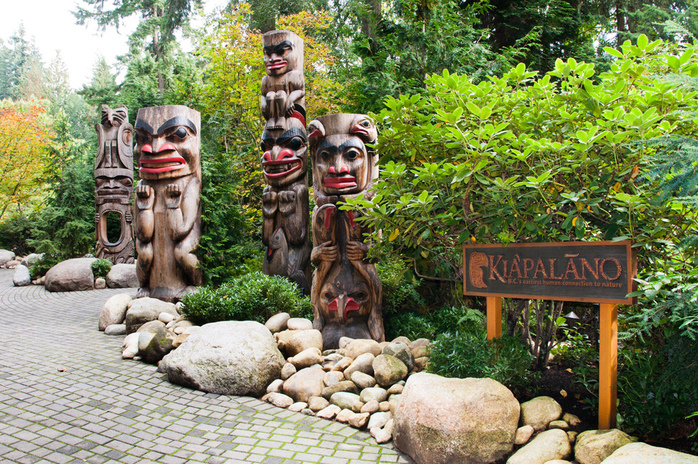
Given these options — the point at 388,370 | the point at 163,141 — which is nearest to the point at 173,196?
the point at 163,141

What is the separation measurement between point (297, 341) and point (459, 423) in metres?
2.57

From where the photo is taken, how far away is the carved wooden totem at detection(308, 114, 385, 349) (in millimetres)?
5621

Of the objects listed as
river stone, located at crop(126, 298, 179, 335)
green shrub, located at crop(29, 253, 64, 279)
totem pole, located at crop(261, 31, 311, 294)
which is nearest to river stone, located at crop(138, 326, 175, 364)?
river stone, located at crop(126, 298, 179, 335)

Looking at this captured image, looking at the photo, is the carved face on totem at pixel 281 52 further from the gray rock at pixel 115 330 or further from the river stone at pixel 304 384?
the river stone at pixel 304 384

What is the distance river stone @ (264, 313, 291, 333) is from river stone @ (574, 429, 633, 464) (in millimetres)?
3868

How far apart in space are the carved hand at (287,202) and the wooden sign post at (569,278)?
4010mm

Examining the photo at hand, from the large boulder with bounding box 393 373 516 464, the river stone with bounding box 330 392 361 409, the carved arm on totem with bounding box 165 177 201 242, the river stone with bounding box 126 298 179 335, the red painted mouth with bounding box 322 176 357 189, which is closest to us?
the large boulder with bounding box 393 373 516 464

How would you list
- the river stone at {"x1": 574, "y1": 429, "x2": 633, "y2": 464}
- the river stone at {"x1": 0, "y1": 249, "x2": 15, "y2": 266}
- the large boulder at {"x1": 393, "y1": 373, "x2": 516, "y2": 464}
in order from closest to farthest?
1. the river stone at {"x1": 574, "y1": 429, "x2": 633, "y2": 464}
2. the large boulder at {"x1": 393, "y1": 373, "x2": 516, "y2": 464}
3. the river stone at {"x1": 0, "y1": 249, "x2": 15, "y2": 266}

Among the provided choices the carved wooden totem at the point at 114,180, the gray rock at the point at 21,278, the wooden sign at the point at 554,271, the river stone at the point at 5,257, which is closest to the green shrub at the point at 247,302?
the wooden sign at the point at 554,271

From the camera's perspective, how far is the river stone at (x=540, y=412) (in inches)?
128

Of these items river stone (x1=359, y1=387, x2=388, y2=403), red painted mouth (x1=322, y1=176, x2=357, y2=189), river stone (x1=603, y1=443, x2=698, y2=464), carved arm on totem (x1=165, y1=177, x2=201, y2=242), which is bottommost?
river stone (x1=359, y1=387, x2=388, y2=403)

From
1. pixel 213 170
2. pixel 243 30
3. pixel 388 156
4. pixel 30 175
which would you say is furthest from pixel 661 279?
pixel 30 175

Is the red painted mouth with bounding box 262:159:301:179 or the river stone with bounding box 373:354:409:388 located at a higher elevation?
→ the red painted mouth with bounding box 262:159:301:179

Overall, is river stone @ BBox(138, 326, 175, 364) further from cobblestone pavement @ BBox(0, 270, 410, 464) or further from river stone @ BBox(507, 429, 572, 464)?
river stone @ BBox(507, 429, 572, 464)
